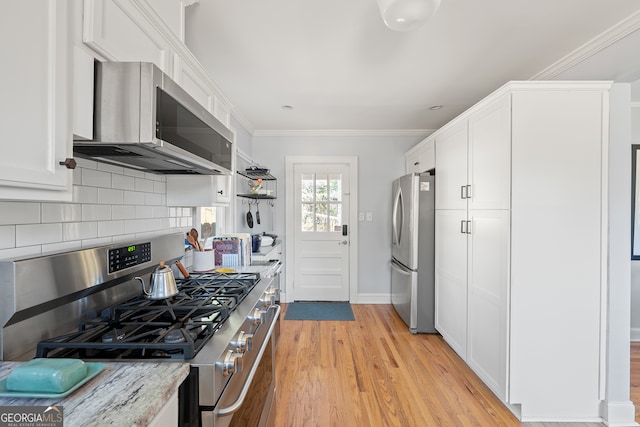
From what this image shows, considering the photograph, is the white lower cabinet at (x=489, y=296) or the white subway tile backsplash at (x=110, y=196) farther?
the white lower cabinet at (x=489, y=296)

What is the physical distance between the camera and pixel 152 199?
1610 millimetres

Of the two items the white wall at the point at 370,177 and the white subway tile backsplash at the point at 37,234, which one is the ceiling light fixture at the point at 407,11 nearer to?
the white subway tile backsplash at the point at 37,234

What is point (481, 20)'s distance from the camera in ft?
Answer: 5.50

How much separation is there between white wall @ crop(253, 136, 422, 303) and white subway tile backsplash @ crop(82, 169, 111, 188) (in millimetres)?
2730

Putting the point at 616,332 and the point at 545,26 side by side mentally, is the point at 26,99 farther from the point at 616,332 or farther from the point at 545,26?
the point at 616,332

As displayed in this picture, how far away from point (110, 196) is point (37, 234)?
14.5 inches

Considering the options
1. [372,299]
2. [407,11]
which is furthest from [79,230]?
[372,299]

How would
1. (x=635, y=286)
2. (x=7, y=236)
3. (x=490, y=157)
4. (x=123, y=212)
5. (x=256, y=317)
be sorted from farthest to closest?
(x=635, y=286), (x=490, y=157), (x=123, y=212), (x=256, y=317), (x=7, y=236)

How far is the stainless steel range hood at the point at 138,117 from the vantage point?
88 centimetres

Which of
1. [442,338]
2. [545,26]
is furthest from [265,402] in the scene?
[545,26]

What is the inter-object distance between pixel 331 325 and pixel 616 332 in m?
2.26

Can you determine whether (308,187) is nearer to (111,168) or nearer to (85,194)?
(111,168)

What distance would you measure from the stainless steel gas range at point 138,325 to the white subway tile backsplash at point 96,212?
0.14 metres

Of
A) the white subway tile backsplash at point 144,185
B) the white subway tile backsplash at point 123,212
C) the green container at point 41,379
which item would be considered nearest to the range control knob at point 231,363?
the green container at point 41,379
